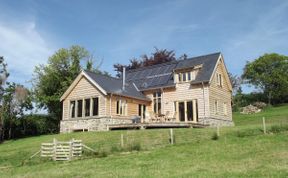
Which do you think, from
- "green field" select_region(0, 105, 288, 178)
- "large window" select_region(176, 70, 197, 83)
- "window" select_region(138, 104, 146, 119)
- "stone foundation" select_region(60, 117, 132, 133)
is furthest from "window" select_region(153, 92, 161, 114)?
"green field" select_region(0, 105, 288, 178)

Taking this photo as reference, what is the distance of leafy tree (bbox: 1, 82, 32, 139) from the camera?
3775 centimetres

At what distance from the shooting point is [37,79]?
141 feet

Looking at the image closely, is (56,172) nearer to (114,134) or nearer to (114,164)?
(114,164)

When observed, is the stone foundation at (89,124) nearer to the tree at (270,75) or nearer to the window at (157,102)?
the window at (157,102)

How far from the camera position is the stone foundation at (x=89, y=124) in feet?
95.2

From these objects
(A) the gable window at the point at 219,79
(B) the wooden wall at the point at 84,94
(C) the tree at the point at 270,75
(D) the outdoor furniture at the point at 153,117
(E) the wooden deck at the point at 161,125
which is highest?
(C) the tree at the point at 270,75

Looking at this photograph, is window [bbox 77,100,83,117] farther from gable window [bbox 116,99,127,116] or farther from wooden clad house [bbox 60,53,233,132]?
gable window [bbox 116,99,127,116]

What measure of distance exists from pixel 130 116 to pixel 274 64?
3566 cm

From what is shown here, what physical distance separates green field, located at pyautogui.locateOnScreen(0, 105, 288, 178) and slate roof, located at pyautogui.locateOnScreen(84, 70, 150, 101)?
6950 mm

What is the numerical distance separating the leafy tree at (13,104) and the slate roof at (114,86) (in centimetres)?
1238

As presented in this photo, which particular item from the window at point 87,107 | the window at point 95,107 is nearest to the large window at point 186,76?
the window at point 95,107

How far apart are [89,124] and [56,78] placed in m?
13.8

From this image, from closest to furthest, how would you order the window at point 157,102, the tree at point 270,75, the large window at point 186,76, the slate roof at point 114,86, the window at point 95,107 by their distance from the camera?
1. the window at point 95,107
2. the slate roof at point 114,86
3. the large window at point 186,76
4. the window at point 157,102
5. the tree at point 270,75

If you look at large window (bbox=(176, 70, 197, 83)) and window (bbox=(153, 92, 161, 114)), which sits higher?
large window (bbox=(176, 70, 197, 83))
